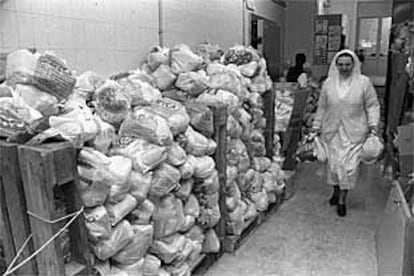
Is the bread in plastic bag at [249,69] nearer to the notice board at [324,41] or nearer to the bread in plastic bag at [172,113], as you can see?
the bread in plastic bag at [172,113]

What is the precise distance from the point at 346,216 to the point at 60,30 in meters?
2.86

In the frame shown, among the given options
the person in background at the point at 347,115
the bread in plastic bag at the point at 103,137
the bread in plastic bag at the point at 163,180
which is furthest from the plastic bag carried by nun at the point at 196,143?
the person in background at the point at 347,115

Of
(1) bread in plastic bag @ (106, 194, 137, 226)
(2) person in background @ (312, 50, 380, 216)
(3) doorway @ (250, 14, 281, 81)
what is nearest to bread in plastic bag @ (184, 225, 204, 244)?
(1) bread in plastic bag @ (106, 194, 137, 226)

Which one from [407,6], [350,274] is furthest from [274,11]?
[350,274]

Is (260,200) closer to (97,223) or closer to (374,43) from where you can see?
(97,223)

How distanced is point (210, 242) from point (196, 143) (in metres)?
0.72

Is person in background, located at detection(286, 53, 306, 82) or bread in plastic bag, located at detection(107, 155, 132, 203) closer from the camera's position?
bread in plastic bag, located at detection(107, 155, 132, 203)

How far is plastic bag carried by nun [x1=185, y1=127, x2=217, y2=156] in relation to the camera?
227 centimetres

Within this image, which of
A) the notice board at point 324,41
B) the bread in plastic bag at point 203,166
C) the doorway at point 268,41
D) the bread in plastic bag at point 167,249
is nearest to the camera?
the bread in plastic bag at point 167,249

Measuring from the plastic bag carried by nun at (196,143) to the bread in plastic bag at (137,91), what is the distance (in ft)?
0.90

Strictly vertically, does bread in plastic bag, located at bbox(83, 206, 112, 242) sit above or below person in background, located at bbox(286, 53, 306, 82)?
below

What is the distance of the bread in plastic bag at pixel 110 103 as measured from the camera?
1.86 metres

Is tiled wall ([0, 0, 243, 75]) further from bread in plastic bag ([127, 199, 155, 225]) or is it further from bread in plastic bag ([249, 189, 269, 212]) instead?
bread in plastic bag ([249, 189, 269, 212])

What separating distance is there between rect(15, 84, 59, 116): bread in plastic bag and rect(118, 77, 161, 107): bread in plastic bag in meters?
0.45
